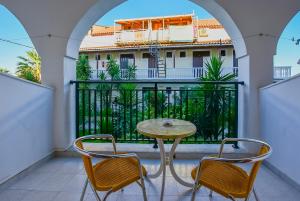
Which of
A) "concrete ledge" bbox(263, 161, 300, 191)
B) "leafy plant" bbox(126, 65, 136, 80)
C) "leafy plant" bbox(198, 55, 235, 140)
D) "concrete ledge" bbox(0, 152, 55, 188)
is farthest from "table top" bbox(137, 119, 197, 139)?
"leafy plant" bbox(126, 65, 136, 80)

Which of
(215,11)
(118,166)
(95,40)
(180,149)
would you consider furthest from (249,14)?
(95,40)

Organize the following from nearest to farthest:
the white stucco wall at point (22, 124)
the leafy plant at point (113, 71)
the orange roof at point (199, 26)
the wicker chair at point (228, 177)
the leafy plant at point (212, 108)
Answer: the wicker chair at point (228, 177) < the white stucco wall at point (22, 124) < the leafy plant at point (212, 108) < the leafy plant at point (113, 71) < the orange roof at point (199, 26)

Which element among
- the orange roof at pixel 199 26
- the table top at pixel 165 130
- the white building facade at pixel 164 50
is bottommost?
the table top at pixel 165 130

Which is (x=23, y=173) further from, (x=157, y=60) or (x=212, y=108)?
(x=157, y=60)

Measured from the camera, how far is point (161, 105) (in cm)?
399

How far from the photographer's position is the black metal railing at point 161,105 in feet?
12.6

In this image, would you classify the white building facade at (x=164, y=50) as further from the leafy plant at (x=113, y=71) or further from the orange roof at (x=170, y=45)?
the leafy plant at (x=113, y=71)

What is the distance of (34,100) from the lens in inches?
115

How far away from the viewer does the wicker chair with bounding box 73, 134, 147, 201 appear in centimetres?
163

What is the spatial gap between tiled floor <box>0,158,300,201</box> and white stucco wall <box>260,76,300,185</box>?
19cm

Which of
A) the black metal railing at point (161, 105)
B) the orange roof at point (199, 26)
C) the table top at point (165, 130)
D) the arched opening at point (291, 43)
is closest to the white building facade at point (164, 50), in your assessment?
the orange roof at point (199, 26)

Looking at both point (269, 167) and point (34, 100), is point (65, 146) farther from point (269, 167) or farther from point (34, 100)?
point (269, 167)

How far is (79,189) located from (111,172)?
723mm

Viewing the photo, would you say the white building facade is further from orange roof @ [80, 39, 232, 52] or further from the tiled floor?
the tiled floor
